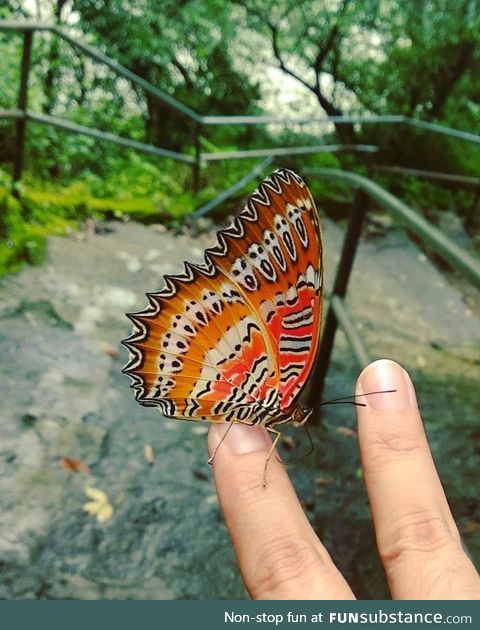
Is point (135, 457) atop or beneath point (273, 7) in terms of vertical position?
beneath

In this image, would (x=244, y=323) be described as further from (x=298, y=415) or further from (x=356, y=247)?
(x=356, y=247)

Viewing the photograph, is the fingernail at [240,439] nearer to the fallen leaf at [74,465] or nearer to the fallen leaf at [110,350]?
the fallen leaf at [74,465]

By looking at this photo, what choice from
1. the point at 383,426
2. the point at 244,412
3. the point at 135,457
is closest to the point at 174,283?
the point at 244,412

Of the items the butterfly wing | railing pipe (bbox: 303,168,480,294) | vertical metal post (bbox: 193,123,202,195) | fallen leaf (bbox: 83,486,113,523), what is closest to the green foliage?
vertical metal post (bbox: 193,123,202,195)

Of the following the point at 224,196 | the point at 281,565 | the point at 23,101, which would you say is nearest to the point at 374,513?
the point at 281,565

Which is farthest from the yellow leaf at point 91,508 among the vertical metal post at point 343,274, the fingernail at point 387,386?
the fingernail at point 387,386

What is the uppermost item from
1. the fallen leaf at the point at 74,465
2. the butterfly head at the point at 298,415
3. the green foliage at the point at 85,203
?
the butterfly head at the point at 298,415

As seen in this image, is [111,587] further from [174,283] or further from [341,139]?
[341,139]
